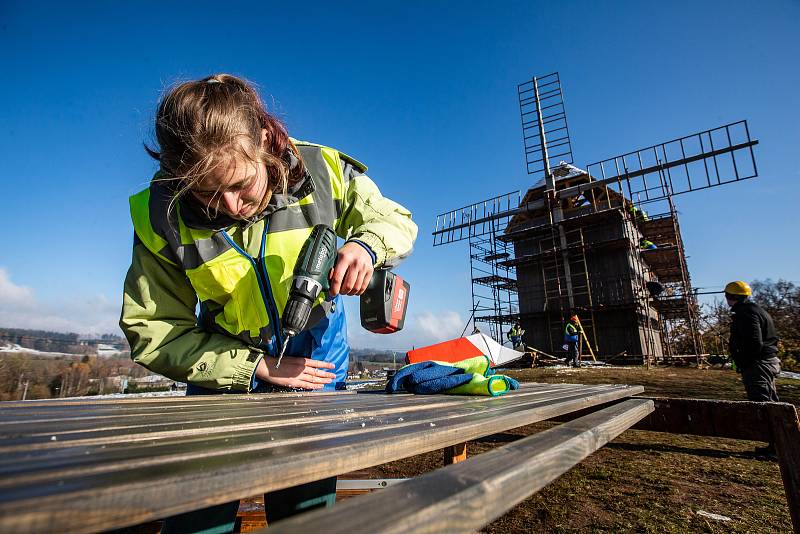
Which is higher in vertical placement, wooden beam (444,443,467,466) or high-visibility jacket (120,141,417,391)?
high-visibility jacket (120,141,417,391)

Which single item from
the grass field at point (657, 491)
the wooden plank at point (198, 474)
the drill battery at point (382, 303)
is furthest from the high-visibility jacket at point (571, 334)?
the wooden plank at point (198, 474)

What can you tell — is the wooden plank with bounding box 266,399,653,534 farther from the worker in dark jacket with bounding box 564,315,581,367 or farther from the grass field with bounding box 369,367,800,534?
the worker in dark jacket with bounding box 564,315,581,367

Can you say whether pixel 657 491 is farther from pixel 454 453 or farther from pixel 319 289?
pixel 319 289

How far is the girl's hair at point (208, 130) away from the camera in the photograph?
147 centimetres

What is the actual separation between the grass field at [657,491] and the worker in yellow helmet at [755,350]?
0.79 metres

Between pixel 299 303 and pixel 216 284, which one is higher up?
pixel 216 284

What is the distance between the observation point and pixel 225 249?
166 centimetres

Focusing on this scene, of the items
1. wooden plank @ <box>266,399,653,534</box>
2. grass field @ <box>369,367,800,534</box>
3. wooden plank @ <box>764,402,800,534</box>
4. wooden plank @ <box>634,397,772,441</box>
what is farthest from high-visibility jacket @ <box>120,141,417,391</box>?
wooden plank @ <box>764,402,800,534</box>

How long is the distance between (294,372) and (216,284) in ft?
1.70

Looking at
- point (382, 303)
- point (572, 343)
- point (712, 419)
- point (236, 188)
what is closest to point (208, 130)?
point (236, 188)

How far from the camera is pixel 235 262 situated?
5.42ft

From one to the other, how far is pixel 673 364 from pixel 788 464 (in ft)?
55.4

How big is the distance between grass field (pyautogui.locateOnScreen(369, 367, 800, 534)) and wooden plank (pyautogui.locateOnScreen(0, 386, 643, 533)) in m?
1.84

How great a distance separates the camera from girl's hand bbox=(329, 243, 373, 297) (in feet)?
5.49
